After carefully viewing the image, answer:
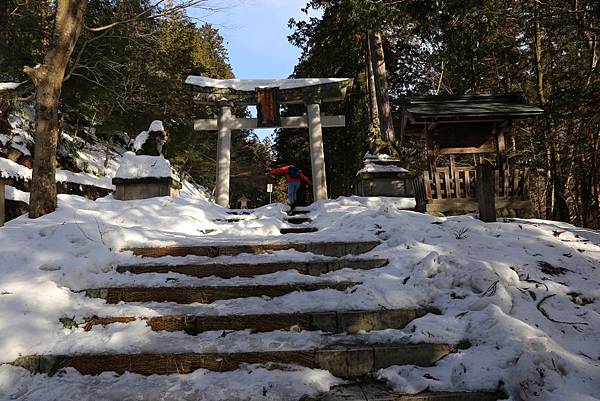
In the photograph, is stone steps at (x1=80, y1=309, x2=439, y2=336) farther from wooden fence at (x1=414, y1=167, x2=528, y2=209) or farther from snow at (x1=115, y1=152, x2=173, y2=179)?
snow at (x1=115, y1=152, x2=173, y2=179)

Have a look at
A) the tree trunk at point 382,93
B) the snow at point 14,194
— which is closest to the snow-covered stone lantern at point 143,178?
the snow at point 14,194

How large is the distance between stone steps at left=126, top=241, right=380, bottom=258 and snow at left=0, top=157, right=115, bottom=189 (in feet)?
23.1

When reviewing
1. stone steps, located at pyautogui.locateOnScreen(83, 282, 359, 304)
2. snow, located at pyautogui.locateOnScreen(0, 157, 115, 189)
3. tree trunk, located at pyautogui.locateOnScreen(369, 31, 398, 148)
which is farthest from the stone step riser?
tree trunk, located at pyautogui.locateOnScreen(369, 31, 398, 148)

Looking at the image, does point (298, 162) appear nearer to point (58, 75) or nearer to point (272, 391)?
point (58, 75)

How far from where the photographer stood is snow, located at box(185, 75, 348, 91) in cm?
1229

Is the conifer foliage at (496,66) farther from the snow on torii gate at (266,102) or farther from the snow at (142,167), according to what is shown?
the snow at (142,167)

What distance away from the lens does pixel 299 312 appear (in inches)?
106

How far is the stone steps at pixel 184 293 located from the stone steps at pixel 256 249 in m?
1.02

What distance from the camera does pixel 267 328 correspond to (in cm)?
263

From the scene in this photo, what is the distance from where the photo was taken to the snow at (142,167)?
8578mm

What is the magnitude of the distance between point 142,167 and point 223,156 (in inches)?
152

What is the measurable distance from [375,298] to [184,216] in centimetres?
449

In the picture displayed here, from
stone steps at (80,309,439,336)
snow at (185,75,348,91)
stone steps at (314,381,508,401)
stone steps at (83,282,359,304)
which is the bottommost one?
stone steps at (314,381,508,401)

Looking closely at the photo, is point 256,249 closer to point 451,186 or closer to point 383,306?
point 383,306
